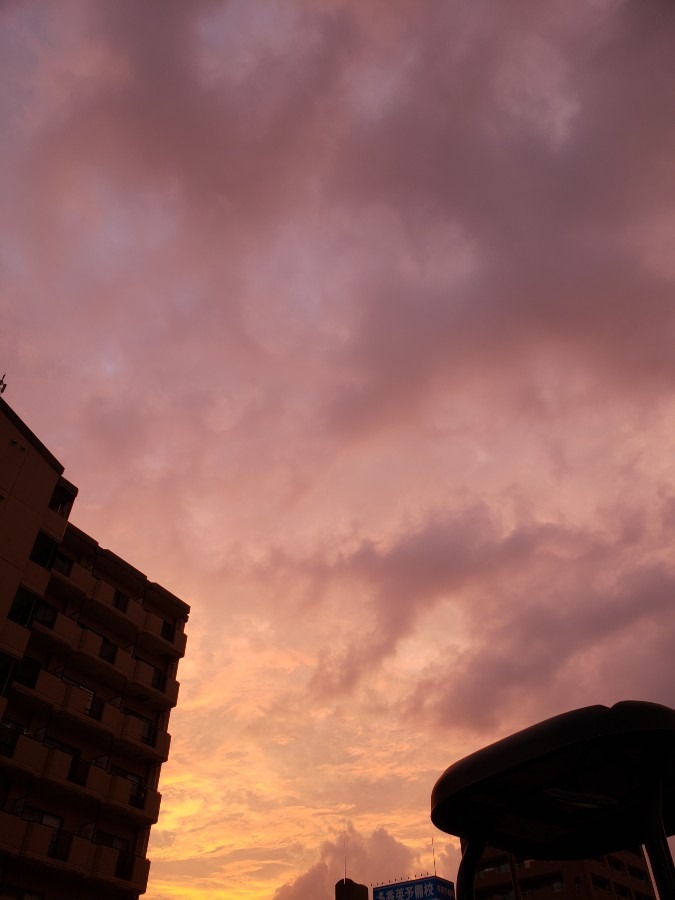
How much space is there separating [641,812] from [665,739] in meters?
4.17

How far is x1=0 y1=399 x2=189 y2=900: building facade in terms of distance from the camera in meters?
32.0

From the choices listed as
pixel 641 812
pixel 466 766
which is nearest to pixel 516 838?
pixel 641 812

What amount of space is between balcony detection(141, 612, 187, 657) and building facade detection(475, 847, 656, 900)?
5163 cm

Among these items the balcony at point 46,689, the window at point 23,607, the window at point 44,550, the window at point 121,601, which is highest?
the window at point 121,601

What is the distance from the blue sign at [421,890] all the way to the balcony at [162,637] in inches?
1386

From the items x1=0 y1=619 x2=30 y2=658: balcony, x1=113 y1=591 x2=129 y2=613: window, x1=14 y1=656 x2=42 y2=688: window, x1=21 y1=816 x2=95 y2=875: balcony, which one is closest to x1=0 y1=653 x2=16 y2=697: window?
x1=0 y1=619 x2=30 y2=658: balcony

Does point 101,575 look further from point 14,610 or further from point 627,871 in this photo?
point 627,871

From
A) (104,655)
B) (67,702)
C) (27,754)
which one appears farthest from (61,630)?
(27,754)

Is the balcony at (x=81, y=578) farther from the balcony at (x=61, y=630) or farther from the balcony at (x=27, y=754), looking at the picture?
the balcony at (x=27, y=754)

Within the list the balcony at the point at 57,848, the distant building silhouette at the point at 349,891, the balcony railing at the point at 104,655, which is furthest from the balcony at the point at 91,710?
the distant building silhouette at the point at 349,891

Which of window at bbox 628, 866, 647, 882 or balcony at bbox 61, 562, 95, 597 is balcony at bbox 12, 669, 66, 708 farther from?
window at bbox 628, 866, 647, 882

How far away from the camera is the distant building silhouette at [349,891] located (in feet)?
202

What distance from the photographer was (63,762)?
3400 cm

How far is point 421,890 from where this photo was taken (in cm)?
6228
